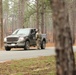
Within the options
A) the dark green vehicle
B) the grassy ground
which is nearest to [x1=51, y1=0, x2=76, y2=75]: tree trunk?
the grassy ground

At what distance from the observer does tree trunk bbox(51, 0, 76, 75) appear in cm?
586

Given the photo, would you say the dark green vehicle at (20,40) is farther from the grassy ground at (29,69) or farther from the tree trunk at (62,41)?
the tree trunk at (62,41)

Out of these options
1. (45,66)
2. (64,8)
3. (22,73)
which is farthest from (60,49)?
(45,66)

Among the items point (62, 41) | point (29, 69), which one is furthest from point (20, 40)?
point (62, 41)

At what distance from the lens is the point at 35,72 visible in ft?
35.3

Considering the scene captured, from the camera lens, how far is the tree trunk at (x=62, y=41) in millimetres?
5855

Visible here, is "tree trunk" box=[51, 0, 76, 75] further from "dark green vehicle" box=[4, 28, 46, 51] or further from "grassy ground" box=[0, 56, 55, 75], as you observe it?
"dark green vehicle" box=[4, 28, 46, 51]

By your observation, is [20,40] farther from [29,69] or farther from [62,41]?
[62,41]

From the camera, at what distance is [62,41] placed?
19.2 ft

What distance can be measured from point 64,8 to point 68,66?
103 centimetres

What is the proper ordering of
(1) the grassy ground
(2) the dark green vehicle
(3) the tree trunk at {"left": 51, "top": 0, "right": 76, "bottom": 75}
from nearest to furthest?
(3) the tree trunk at {"left": 51, "top": 0, "right": 76, "bottom": 75}, (1) the grassy ground, (2) the dark green vehicle

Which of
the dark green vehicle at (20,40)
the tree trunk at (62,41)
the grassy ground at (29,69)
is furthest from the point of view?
the dark green vehicle at (20,40)

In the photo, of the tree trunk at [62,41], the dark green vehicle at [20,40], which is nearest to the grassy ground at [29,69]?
the tree trunk at [62,41]

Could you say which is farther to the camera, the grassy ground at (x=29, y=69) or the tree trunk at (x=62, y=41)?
the grassy ground at (x=29, y=69)
